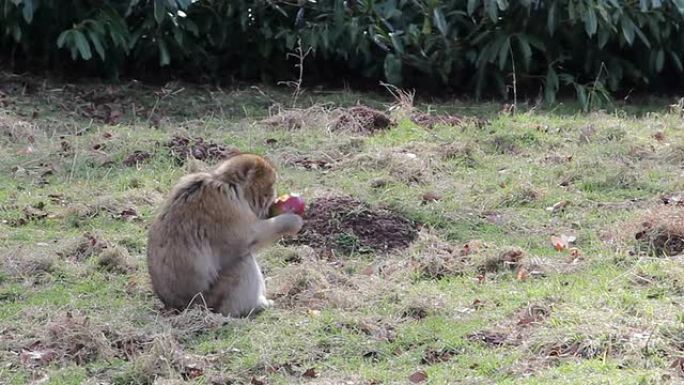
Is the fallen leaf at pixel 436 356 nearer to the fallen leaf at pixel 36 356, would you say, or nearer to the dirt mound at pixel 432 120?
the fallen leaf at pixel 36 356

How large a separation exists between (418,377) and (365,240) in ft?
8.34

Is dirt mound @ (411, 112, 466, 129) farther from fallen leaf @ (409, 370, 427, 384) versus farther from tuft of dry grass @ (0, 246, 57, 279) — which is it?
fallen leaf @ (409, 370, 427, 384)

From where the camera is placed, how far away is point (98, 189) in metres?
10.3

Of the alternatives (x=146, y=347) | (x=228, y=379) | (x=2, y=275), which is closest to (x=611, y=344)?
(x=228, y=379)

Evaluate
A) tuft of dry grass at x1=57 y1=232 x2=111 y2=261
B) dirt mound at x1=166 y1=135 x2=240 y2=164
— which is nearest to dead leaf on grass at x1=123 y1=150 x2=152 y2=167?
dirt mound at x1=166 y1=135 x2=240 y2=164

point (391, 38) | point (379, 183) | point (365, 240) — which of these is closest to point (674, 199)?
point (379, 183)

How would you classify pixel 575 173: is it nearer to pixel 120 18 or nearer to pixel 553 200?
pixel 553 200

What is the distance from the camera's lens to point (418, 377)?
662 centimetres

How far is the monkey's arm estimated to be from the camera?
7727 mm

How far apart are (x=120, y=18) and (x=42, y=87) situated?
1052 millimetres

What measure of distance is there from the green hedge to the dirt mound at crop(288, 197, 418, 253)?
13.4ft

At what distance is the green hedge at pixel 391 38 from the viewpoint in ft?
43.5

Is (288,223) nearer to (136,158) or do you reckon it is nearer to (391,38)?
(136,158)

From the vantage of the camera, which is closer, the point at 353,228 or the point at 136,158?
the point at 353,228
